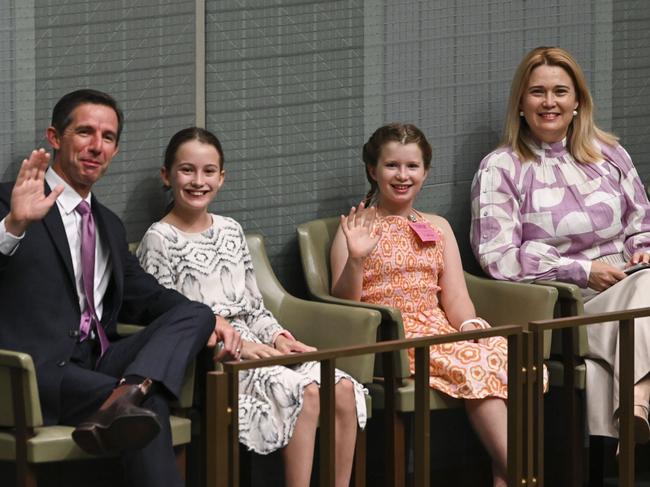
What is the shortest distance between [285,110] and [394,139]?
0.41 meters

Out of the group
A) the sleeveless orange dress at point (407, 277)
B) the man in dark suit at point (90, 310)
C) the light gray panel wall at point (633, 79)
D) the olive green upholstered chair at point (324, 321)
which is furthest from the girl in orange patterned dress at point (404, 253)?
the light gray panel wall at point (633, 79)

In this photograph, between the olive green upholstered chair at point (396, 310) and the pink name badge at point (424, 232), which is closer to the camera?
the olive green upholstered chair at point (396, 310)

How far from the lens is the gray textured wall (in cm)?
504

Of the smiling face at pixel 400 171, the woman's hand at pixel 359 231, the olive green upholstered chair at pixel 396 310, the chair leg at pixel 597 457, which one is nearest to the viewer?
the olive green upholstered chair at pixel 396 310

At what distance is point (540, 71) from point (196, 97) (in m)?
1.33

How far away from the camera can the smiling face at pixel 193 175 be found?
499 cm

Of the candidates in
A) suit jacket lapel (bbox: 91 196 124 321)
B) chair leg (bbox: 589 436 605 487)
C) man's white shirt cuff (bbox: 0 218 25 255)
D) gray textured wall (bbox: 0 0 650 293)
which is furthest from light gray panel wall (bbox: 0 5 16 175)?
chair leg (bbox: 589 436 605 487)

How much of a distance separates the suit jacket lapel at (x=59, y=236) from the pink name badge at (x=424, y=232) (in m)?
1.38

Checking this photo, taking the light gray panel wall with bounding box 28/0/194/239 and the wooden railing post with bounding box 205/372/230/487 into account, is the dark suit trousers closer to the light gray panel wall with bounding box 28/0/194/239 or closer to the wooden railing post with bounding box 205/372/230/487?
the wooden railing post with bounding box 205/372/230/487

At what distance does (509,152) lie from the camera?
18.9 ft

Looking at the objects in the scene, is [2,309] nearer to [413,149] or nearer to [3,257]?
[3,257]

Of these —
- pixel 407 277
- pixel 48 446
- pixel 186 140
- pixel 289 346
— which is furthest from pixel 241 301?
pixel 48 446

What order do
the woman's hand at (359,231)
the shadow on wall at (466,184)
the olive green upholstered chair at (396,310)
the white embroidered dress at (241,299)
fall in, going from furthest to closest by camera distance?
the shadow on wall at (466,184)
the woman's hand at (359,231)
the olive green upholstered chair at (396,310)
the white embroidered dress at (241,299)

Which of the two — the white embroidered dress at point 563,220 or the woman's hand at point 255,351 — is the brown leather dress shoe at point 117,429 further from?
the white embroidered dress at point 563,220
